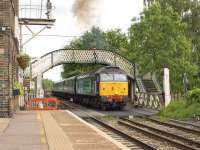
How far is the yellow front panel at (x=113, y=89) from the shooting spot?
39.2m

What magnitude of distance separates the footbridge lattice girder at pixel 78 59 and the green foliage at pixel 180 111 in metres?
19.5

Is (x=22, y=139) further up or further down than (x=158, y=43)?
further down

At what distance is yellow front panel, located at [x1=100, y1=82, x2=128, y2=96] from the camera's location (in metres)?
39.2

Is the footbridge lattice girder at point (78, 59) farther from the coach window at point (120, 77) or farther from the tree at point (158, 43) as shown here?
the coach window at point (120, 77)

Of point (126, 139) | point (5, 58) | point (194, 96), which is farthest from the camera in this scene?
point (194, 96)

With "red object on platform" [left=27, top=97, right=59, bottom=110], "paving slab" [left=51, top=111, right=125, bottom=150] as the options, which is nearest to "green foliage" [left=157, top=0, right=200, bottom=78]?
"red object on platform" [left=27, top=97, right=59, bottom=110]

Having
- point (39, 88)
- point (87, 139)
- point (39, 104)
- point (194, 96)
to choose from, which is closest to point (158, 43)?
point (39, 88)

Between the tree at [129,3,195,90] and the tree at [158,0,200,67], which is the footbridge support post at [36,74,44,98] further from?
the tree at [158,0,200,67]

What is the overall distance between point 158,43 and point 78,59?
9286 mm

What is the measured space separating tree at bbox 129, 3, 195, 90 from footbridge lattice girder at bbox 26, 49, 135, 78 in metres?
3.78

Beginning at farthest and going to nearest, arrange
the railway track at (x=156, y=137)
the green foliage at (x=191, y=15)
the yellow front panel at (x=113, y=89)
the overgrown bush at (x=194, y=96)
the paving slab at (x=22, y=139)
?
the green foliage at (x=191, y=15), the yellow front panel at (x=113, y=89), the overgrown bush at (x=194, y=96), the railway track at (x=156, y=137), the paving slab at (x=22, y=139)

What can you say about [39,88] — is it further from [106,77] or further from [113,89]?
[113,89]

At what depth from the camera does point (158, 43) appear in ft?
152

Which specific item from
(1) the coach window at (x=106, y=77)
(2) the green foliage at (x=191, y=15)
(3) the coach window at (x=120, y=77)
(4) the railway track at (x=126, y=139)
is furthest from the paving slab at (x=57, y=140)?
(2) the green foliage at (x=191, y=15)
